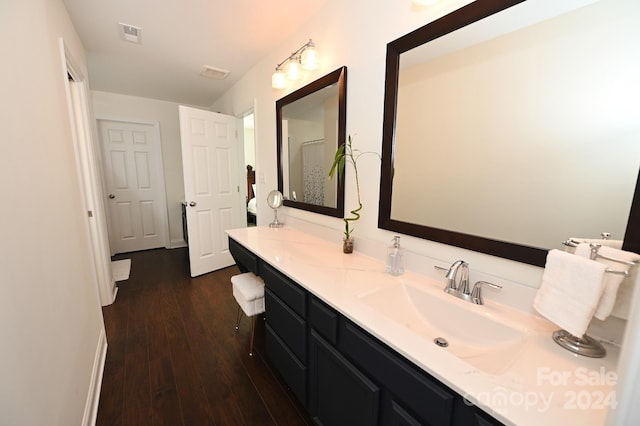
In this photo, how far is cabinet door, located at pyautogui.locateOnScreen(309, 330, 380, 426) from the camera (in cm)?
88

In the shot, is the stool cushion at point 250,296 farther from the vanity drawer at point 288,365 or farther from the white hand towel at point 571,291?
the white hand towel at point 571,291

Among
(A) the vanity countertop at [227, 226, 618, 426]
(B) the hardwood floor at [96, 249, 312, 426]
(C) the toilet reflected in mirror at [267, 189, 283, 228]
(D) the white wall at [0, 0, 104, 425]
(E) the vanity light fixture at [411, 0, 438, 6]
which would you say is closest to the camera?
(A) the vanity countertop at [227, 226, 618, 426]

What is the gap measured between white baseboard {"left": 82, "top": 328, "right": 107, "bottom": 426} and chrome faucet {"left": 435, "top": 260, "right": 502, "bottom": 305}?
1.82 metres

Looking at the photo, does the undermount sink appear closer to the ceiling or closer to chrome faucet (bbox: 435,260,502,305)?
chrome faucet (bbox: 435,260,502,305)

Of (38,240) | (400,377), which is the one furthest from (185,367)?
(400,377)

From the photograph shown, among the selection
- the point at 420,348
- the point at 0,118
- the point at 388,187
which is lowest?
the point at 420,348

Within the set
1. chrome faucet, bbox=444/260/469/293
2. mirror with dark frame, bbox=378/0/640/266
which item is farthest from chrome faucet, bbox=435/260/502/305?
mirror with dark frame, bbox=378/0/640/266

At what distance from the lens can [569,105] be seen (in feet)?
2.66

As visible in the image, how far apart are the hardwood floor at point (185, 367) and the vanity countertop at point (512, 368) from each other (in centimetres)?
82

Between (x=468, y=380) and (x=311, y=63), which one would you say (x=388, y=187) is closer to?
(x=468, y=380)

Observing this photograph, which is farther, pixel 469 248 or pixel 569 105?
pixel 469 248

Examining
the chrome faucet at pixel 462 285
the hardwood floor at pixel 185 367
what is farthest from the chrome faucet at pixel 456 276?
the hardwood floor at pixel 185 367

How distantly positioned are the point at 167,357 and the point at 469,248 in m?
2.04

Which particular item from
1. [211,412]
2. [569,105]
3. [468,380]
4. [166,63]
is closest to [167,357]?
[211,412]
